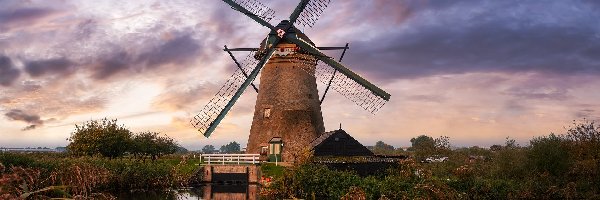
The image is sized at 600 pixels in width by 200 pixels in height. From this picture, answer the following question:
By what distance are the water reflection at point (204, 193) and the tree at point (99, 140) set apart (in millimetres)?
12726

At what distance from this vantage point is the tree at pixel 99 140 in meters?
44.3

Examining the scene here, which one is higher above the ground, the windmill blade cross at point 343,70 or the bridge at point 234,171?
the windmill blade cross at point 343,70

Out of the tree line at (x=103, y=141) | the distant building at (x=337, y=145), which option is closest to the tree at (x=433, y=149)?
the distant building at (x=337, y=145)

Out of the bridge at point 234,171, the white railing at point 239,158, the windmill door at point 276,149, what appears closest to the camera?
the bridge at point 234,171

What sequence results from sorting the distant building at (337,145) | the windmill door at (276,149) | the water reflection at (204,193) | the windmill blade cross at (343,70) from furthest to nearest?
the windmill door at (276,149), the windmill blade cross at (343,70), the distant building at (337,145), the water reflection at (204,193)

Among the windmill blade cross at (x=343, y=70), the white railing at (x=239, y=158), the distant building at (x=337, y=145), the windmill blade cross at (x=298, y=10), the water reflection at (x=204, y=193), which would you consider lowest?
the water reflection at (x=204, y=193)

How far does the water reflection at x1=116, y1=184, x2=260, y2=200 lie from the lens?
29609mm

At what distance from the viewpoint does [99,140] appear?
4447cm

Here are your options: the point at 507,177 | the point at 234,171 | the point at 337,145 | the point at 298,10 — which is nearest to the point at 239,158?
the point at 234,171

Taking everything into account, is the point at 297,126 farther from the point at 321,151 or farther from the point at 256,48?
the point at 256,48

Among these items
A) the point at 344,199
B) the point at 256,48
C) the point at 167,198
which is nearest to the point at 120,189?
the point at 167,198

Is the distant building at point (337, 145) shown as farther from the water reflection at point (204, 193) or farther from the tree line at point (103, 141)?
the tree line at point (103, 141)

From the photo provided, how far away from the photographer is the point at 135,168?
3444cm

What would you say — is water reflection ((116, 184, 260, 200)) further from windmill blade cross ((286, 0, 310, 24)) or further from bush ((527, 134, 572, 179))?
bush ((527, 134, 572, 179))
